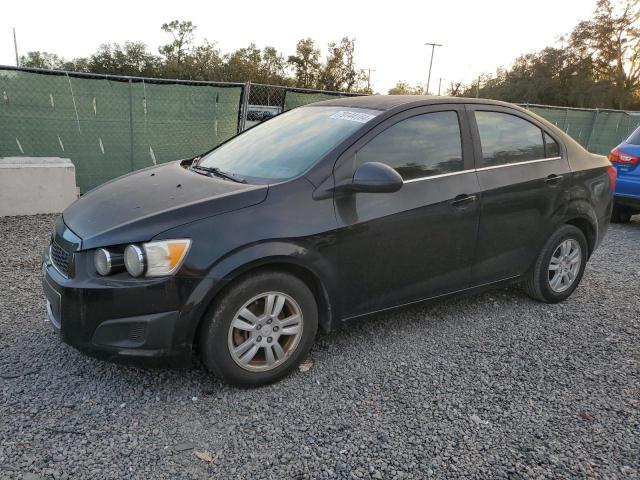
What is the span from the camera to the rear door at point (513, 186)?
12.1ft

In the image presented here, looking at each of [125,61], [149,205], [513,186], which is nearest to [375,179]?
[149,205]

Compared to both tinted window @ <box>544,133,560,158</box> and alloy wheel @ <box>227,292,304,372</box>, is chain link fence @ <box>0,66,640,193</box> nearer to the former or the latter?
tinted window @ <box>544,133,560,158</box>

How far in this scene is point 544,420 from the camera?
2.76 meters

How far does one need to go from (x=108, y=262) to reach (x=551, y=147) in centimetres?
340

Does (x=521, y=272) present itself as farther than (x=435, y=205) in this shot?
Yes

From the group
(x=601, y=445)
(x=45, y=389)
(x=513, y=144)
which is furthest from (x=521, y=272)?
(x=45, y=389)

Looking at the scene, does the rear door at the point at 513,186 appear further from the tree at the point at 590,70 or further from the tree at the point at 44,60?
the tree at the point at 44,60

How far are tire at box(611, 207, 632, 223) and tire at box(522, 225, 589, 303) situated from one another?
438 cm

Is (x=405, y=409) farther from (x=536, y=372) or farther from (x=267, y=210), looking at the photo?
(x=267, y=210)

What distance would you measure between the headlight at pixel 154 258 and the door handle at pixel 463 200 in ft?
6.02

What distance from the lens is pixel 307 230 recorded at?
2.88 metres

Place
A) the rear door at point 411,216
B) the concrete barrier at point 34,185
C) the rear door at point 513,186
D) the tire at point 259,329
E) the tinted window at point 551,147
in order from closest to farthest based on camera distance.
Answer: the tire at point 259,329 → the rear door at point 411,216 → the rear door at point 513,186 → the tinted window at point 551,147 → the concrete barrier at point 34,185

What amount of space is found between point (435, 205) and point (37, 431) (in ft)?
8.41

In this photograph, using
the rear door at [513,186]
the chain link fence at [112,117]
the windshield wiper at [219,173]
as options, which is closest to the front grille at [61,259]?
the windshield wiper at [219,173]
